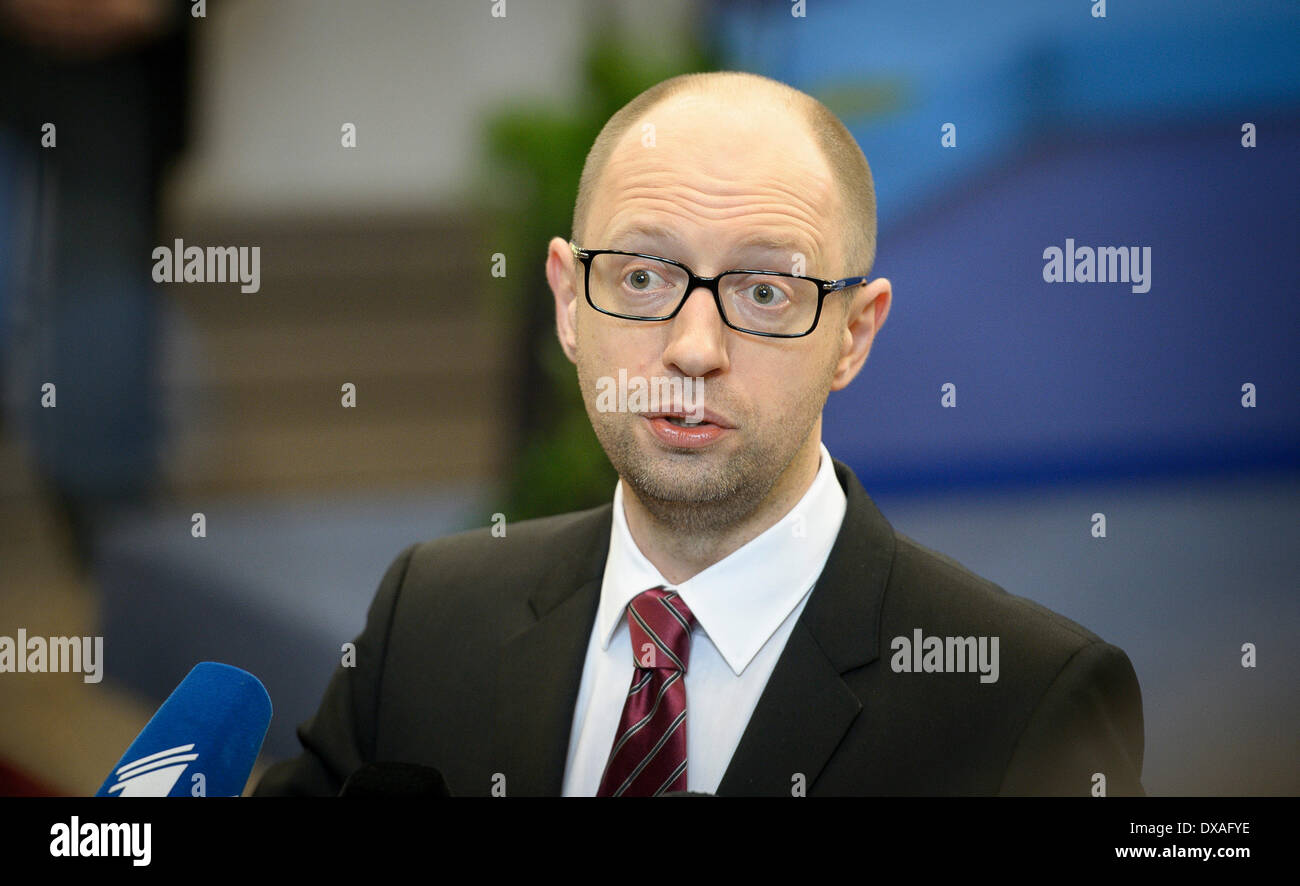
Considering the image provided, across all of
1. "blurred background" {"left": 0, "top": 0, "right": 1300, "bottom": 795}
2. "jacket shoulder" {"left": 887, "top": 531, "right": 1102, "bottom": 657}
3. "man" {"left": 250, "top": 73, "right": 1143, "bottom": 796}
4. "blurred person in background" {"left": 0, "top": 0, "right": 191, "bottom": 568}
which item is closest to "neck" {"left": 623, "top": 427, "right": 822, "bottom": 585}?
"man" {"left": 250, "top": 73, "right": 1143, "bottom": 796}

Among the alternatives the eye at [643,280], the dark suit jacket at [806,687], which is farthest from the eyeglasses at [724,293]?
the dark suit jacket at [806,687]

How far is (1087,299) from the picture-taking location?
7.52ft

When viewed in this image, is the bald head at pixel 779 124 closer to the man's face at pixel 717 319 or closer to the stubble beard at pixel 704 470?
the man's face at pixel 717 319

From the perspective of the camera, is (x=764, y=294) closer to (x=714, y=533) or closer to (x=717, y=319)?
(x=717, y=319)

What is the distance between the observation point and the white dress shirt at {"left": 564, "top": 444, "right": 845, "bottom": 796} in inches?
75.4

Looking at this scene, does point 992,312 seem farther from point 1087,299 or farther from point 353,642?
point 353,642

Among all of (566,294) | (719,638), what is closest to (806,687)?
(719,638)

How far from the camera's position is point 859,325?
6.70ft

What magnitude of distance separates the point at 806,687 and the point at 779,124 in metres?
0.93

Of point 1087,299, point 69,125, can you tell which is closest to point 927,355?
point 1087,299

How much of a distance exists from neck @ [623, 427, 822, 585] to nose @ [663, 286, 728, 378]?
0.26m

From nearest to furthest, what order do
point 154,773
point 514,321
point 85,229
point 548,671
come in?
point 154,773 → point 548,671 → point 85,229 → point 514,321

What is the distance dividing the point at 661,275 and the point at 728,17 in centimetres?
92

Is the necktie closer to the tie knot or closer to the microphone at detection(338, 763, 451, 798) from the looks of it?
the tie knot
